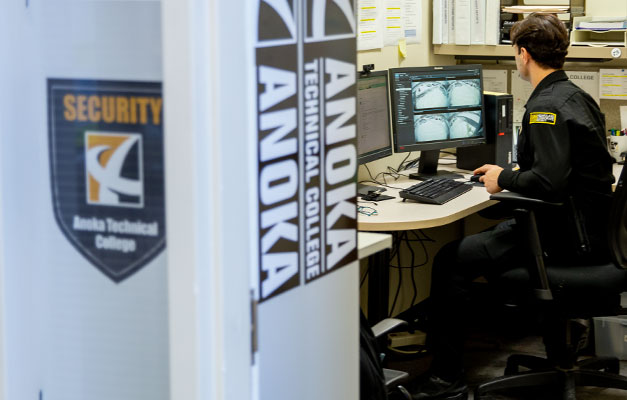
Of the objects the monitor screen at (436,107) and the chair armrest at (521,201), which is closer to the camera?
the chair armrest at (521,201)

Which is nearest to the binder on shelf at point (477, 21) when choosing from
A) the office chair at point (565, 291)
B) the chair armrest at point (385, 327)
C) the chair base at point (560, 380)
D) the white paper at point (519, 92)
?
the white paper at point (519, 92)

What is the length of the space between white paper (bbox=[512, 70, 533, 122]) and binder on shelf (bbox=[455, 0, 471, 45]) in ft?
0.92

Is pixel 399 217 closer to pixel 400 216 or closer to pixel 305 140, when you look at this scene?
pixel 400 216

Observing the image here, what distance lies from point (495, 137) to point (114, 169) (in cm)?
251

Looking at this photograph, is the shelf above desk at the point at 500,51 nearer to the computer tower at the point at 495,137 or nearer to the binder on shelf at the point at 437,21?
the binder on shelf at the point at 437,21

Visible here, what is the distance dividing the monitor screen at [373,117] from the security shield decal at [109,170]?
194 centimetres

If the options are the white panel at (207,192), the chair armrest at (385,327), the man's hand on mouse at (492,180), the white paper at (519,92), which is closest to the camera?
the white panel at (207,192)

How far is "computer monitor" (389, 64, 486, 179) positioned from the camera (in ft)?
10.7

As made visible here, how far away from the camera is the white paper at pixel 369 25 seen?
325 centimetres

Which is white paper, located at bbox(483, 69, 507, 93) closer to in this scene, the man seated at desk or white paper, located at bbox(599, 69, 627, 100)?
white paper, located at bbox(599, 69, 627, 100)

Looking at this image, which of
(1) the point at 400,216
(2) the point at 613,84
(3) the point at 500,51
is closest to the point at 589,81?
(2) the point at 613,84

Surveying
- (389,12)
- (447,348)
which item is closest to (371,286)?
(447,348)

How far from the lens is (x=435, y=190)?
9.95ft

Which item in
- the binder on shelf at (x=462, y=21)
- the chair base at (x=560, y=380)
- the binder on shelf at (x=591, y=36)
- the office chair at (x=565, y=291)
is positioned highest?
the binder on shelf at (x=462, y=21)
